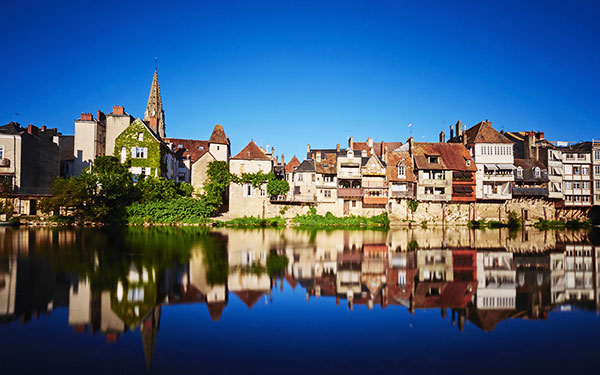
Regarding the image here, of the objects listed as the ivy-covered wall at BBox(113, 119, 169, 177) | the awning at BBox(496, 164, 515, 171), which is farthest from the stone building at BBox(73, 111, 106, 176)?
the awning at BBox(496, 164, 515, 171)

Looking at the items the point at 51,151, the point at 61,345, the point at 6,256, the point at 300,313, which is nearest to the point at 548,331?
the point at 300,313

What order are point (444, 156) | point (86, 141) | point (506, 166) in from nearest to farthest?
point (86, 141)
point (506, 166)
point (444, 156)

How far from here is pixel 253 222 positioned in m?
41.7

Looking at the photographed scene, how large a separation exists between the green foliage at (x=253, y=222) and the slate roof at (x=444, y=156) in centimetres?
2044

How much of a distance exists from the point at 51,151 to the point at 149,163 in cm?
1264

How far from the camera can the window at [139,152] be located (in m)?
41.2

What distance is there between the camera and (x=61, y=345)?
7289 mm

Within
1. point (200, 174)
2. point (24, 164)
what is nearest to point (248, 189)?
point (200, 174)

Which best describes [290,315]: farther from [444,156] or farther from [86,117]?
[444,156]

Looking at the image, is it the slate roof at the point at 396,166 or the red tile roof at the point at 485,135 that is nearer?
the slate roof at the point at 396,166

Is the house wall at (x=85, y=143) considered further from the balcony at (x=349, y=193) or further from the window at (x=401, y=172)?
the window at (x=401, y=172)

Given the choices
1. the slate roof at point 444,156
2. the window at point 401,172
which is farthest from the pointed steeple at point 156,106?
the slate roof at point 444,156

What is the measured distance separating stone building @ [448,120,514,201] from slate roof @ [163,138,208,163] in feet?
126

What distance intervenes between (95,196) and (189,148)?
70.0 ft
